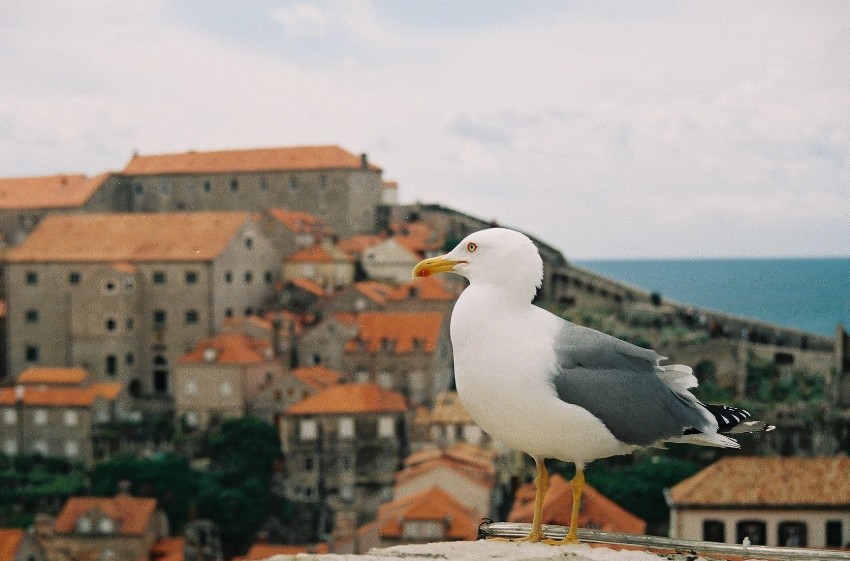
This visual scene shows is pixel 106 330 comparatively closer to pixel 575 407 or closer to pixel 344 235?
pixel 344 235

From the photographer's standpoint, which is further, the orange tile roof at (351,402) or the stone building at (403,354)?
the stone building at (403,354)

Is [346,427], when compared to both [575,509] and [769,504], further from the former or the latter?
[575,509]

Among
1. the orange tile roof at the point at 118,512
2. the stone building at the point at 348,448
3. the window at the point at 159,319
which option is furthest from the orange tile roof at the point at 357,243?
the orange tile roof at the point at 118,512

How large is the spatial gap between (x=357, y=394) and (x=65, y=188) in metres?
24.6

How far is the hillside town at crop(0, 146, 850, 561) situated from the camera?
33.0 m

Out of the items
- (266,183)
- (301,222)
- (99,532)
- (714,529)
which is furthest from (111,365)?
(714,529)

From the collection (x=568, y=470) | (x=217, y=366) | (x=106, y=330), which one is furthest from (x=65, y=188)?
(x=568, y=470)

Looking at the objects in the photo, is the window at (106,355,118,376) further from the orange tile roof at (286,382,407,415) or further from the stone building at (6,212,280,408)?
the orange tile roof at (286,382,407,415)

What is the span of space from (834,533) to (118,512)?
22.6 metres

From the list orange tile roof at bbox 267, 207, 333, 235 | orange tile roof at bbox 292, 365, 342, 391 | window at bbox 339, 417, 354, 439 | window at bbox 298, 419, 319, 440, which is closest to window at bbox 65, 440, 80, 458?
orange tile roof at bbox 292, 365, 342, 391

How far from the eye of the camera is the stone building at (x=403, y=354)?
4234cm

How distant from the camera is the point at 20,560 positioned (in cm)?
3253

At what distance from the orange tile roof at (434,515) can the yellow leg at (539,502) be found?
76.6 ft

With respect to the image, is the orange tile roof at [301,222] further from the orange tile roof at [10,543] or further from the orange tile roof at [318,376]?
Answer: the orange tile roof at [10,543]
